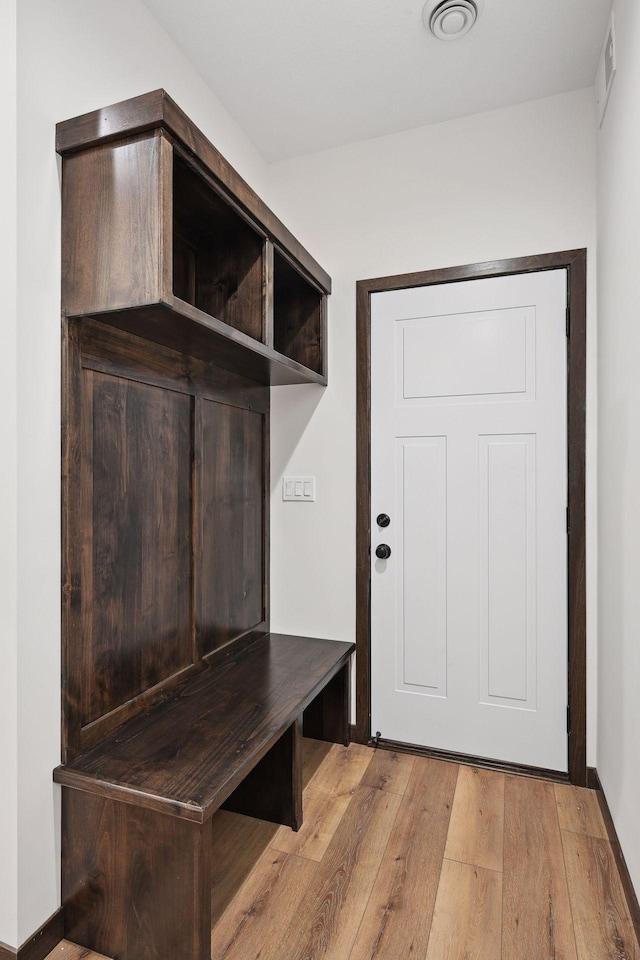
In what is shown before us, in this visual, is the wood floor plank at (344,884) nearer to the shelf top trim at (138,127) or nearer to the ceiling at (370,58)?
the shelf top trim at (138,127)

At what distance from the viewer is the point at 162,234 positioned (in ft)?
4.37

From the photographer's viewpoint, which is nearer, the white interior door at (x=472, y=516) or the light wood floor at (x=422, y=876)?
the light wood floor at (x=422, y=876)

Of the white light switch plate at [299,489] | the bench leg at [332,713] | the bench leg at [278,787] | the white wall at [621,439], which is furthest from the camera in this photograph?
the white light switch plate at [299,489]

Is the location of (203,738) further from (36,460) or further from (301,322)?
(301,322)

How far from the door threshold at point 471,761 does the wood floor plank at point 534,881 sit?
0.05 meters

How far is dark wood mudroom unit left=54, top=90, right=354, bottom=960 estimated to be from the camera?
1331mm

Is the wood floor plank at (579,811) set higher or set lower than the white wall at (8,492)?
lower

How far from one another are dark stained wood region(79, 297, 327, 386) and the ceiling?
1.10 meters

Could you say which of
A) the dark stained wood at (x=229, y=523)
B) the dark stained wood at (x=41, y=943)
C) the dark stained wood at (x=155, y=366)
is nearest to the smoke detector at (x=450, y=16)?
the dark stained wood at (x=155, y=366)

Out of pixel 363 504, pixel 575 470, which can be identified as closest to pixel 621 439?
pixel 575 470

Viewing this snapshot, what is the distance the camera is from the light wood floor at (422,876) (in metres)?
1.39

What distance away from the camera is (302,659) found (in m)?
2.22

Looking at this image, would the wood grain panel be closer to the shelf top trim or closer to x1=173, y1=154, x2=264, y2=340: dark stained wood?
x1=173, y1=154, x2=264, y2=340: dark stained wood

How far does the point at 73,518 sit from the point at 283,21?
70.8 inches
